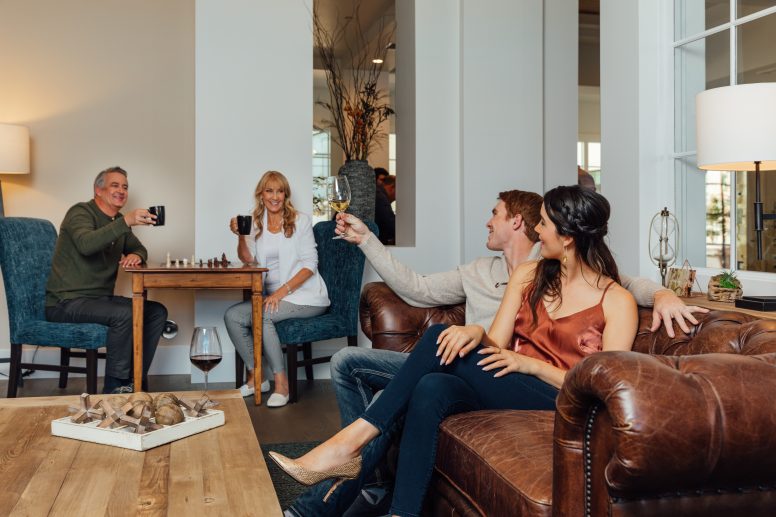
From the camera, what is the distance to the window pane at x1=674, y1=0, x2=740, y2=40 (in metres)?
3.02

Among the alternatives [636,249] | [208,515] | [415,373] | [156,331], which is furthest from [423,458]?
[156,331]

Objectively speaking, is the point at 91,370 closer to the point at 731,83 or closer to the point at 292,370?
the point at 292,370

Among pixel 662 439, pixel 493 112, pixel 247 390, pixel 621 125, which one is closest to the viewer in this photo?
pixel 662 439

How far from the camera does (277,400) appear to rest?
433cm

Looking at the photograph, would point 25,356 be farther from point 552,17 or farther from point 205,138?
point 552,17

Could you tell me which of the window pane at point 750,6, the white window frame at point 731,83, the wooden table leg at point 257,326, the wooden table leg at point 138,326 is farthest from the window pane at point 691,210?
the wooden table leg at point 138,326

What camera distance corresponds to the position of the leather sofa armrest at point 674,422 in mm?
1290

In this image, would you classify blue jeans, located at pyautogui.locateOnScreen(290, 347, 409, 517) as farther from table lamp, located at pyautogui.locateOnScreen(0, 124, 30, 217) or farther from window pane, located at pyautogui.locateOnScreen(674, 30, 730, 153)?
table lamp, located at pyautogui.locateOnScreen(0, 124, 30, 217)

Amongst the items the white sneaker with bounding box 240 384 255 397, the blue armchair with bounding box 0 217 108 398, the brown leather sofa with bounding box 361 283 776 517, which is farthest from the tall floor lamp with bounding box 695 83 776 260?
the blue armchair with bounding box 0 217 108 398

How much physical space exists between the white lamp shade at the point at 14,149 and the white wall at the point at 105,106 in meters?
0.25

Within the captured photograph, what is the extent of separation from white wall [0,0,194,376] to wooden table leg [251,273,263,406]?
1.20 m

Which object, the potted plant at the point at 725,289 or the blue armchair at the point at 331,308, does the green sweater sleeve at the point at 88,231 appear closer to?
the blue armchair at the point at 331,308

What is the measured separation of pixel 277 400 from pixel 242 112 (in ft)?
6.11

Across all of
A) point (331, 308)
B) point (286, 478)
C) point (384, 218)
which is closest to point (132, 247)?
point (331, 308)
